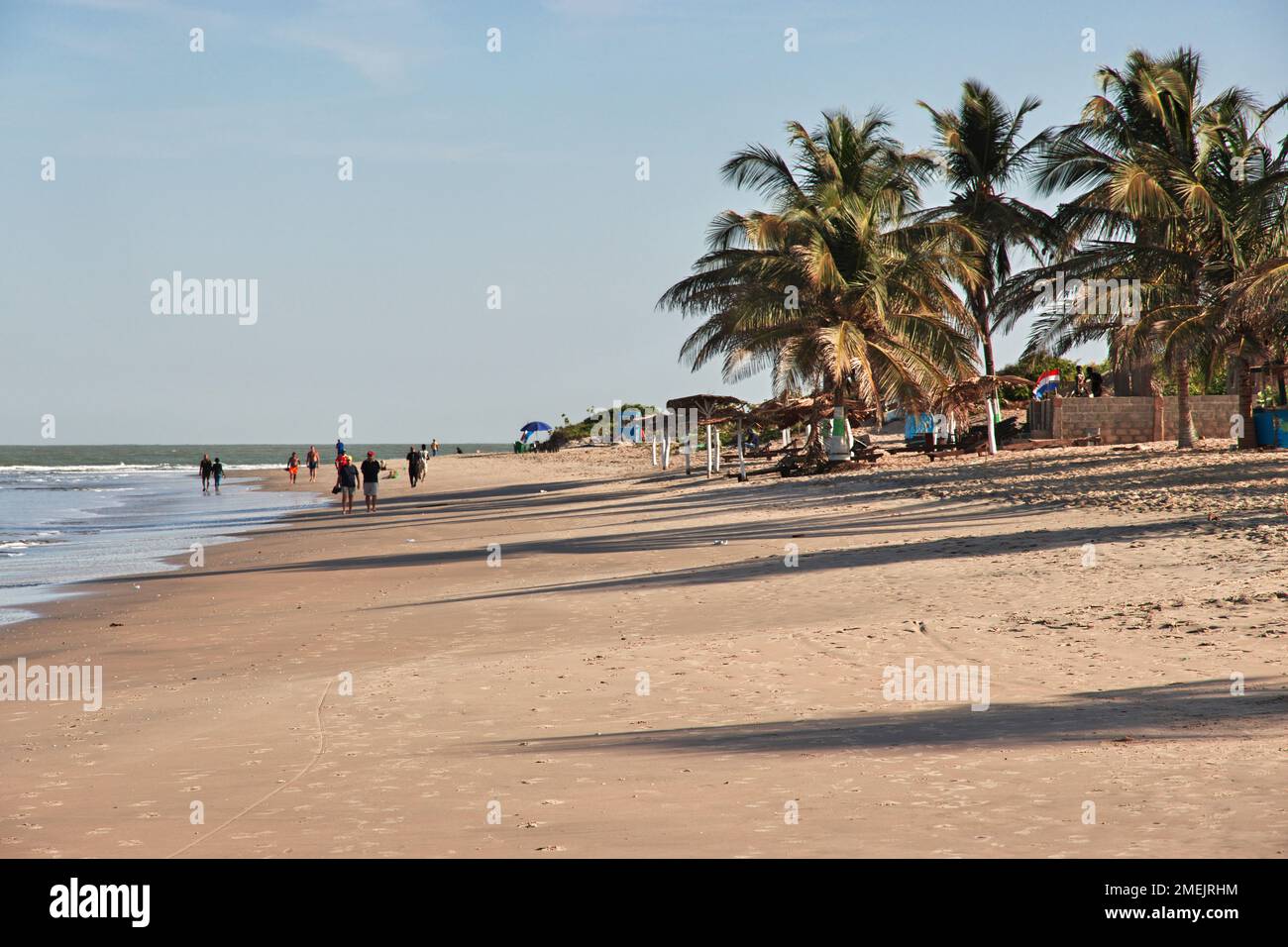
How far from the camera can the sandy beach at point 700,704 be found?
4.70 meters

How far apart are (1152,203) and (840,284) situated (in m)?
7.48

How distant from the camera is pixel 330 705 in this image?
24.6 feet

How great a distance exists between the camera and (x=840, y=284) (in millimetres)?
28781

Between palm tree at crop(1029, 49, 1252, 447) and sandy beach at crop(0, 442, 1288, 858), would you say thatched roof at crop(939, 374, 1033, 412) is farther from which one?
sandy beach at crop(0, 442, 1288, 858)

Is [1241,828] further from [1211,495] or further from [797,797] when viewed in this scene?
[1211,495]

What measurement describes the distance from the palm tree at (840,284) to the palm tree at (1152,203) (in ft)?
Result: 10.2

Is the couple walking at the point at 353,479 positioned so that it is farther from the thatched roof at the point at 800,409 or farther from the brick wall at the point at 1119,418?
the brick wall at the point at 1119,418

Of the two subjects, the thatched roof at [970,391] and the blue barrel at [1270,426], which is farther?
the thatched roof at [970,391]

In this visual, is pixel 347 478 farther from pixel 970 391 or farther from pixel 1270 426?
pixel 1270 426

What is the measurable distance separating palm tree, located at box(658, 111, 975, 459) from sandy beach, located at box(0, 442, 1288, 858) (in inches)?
480

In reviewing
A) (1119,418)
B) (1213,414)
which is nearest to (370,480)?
(1119,418)

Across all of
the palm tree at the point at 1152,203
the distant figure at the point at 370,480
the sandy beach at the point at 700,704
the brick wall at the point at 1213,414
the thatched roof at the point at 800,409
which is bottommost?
the sandy beach at the point at 700,704

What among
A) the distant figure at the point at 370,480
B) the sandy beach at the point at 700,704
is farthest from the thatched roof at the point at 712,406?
the sandy beach at the point at 700,704

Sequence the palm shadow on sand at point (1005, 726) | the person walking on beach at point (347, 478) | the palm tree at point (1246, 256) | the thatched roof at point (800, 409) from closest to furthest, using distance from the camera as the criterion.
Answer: the palm shadow on sand at point (1005, 726) → the palm tree at point (1246, 256) → the person walking on beach at point (347, 478) → the thatched roof at point (800, 409)
